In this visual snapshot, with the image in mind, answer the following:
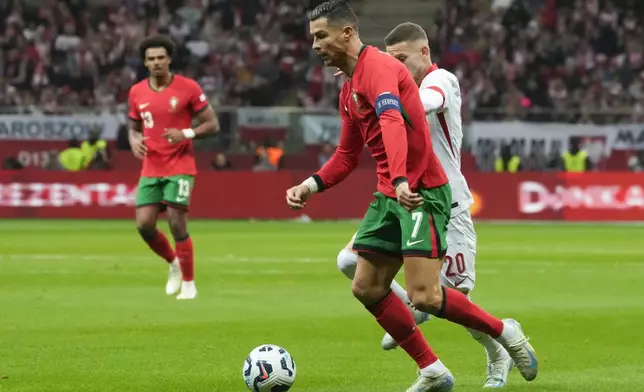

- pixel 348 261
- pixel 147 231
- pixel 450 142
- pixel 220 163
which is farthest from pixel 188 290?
pixel 220 163

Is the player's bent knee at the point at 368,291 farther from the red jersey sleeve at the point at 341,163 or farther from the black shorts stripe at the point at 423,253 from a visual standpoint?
the red jersey sleeve at the point at 341,163

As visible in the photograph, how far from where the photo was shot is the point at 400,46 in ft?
28.2

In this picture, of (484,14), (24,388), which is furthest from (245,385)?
(484,14)

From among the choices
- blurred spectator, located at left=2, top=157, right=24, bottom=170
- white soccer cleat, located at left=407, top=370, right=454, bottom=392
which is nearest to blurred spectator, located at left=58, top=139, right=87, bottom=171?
blurred spectator, located at left=2, top=157, right=24, bottom=170

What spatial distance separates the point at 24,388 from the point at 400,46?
3243 millimetres

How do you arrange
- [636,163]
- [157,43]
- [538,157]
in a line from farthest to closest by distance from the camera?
[538,157], [636,163], [157,43]

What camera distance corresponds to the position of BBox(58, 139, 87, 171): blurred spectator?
2947cm

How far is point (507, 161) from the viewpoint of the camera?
30.0 metres

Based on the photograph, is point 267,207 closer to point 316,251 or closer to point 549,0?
point 316,251

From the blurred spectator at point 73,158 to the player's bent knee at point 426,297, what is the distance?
22856 mm

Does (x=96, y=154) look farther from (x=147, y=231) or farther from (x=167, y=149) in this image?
(x=147, y=231)

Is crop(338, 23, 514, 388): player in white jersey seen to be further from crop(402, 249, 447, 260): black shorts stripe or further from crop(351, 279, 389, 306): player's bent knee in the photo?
crop(402, 249, 447, 260): black shorts stripe

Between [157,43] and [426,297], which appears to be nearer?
[426,297]

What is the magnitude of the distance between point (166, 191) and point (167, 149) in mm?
474
